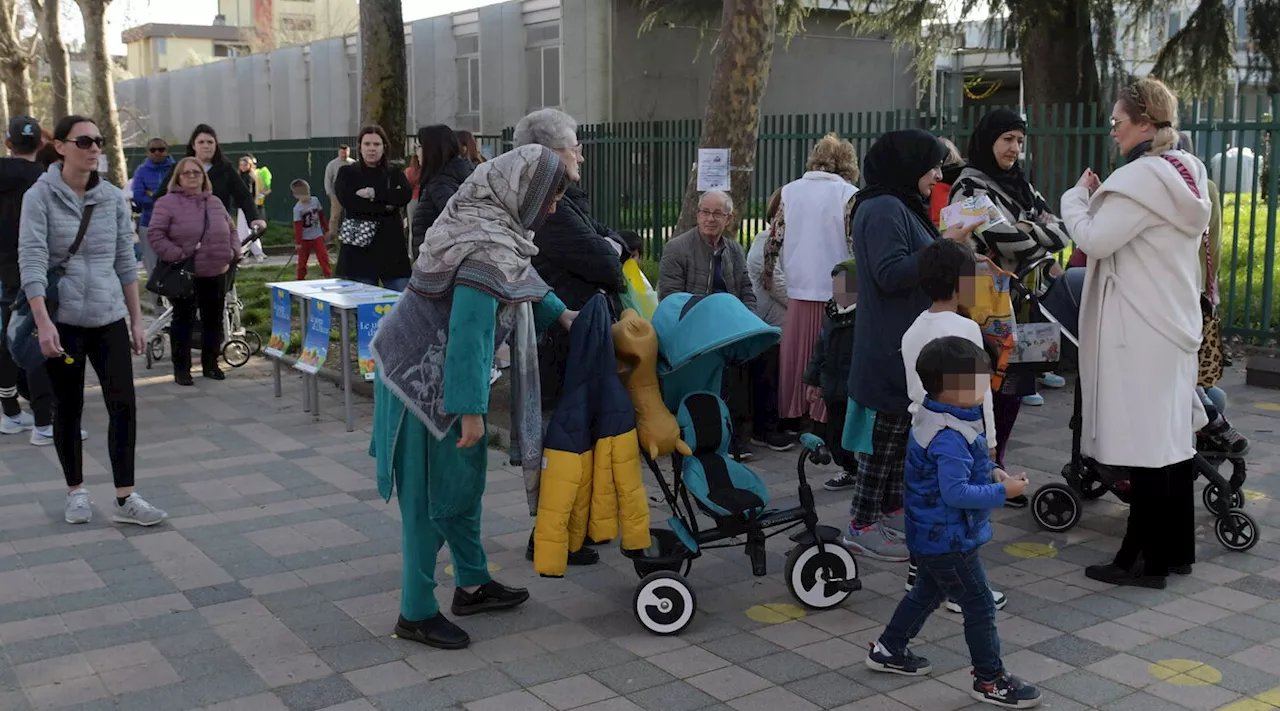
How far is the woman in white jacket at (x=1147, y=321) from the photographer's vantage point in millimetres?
5062

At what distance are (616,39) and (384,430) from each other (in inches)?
1165

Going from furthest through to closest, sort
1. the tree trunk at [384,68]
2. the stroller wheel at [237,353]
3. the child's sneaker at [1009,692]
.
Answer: the tree trunk at [384,68] < the stroller wheel at [237,353] < the child's sneaker at [1009,692]

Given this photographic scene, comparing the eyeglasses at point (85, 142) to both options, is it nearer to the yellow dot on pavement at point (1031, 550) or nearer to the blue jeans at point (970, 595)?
the blue jeans at point (970, 595)

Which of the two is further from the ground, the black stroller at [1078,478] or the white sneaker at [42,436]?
the black stroller at [1078,478]

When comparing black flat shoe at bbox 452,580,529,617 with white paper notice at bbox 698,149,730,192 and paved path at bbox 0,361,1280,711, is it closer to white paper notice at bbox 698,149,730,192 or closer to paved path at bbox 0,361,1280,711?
paved path at bbox 0,361,1280,711

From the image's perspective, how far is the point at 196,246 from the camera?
10008 mm

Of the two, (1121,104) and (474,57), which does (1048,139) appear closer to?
(1121,104)

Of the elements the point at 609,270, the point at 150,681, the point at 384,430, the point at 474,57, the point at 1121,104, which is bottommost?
the point at 150,681

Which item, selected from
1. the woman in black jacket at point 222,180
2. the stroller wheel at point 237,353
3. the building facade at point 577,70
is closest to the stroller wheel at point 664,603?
the woman in black jacket at point 222,180

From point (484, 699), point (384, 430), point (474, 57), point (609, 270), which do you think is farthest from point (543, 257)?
point (474, 57)

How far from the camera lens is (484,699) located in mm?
4234

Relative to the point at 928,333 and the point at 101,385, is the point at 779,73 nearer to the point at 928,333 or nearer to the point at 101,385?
the point at 101,385

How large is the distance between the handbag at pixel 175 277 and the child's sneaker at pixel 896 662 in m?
7.19

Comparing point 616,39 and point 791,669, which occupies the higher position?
point 616,39
